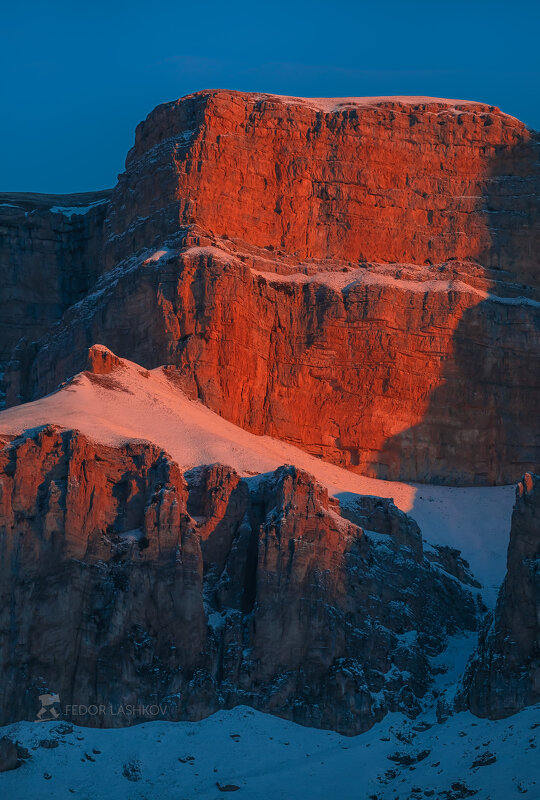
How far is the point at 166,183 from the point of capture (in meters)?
106

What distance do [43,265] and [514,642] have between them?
180 feet

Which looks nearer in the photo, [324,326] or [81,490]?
[81,490]

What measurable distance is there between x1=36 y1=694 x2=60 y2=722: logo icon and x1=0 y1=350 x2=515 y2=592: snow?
42.0 ft

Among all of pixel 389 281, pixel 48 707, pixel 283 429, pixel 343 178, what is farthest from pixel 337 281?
pixel 48 707

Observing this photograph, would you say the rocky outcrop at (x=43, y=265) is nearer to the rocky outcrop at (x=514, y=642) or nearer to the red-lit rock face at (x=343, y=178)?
the red-lit rock face at (x=343, y=178)

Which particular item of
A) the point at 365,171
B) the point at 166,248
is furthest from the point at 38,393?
the point at 365,171

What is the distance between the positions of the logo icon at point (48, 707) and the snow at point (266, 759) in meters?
0.41

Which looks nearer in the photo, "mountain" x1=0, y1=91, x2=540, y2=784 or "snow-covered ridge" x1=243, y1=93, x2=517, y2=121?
"mountain" x1=0, y1=91, x2=540, y2=784

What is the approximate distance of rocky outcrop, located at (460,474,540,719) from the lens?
74625mm

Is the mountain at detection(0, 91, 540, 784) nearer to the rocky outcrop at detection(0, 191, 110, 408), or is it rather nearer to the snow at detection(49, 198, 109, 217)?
the rocky outcrop at detection(0, 191, 110, 408)

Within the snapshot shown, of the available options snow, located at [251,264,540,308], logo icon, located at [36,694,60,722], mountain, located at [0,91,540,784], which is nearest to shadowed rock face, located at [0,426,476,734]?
mountain, located at [0,91,540,784]

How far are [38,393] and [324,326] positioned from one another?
686 inches

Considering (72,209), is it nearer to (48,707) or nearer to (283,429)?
(283,429)

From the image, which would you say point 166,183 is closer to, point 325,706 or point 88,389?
point 88,389
